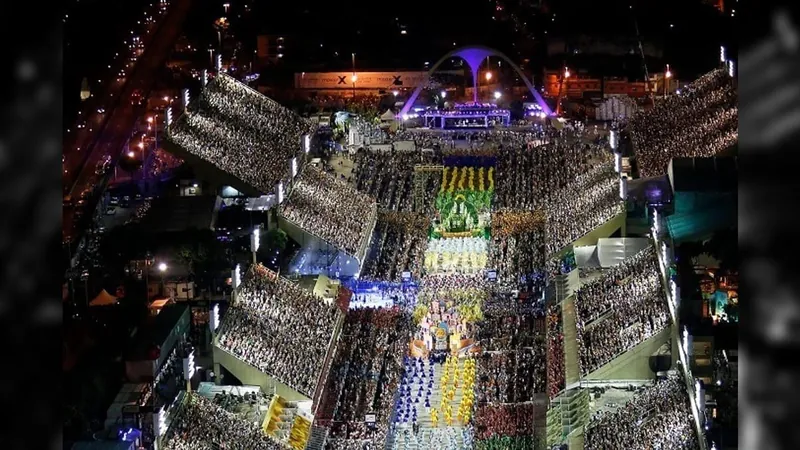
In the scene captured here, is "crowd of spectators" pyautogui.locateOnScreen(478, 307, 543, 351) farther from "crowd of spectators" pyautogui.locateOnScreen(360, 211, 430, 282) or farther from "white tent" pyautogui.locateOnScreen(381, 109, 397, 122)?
"white tent" pyautogui.locateOnScreen(381, 109, 397, 122)

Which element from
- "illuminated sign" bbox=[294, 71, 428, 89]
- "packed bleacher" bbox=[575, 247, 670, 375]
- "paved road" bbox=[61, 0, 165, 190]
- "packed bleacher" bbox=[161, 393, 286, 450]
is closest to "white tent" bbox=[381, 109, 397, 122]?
"illuminated sign" bbox=[294, 71, 428, 89]

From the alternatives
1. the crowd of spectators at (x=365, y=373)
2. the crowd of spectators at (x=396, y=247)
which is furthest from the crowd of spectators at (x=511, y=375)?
the crowd of spectators at (x=396, y=247)

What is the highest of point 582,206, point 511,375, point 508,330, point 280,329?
point 582,206

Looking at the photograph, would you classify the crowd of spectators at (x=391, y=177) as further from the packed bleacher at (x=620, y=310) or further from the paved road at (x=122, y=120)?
the packed bleacher at (x=620, y=310)

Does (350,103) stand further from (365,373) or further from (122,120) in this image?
(365,373)

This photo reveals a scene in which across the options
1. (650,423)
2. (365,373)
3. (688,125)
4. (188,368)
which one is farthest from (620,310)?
(688,125)

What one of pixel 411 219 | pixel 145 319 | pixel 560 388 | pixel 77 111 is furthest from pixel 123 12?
pixel 560 388
